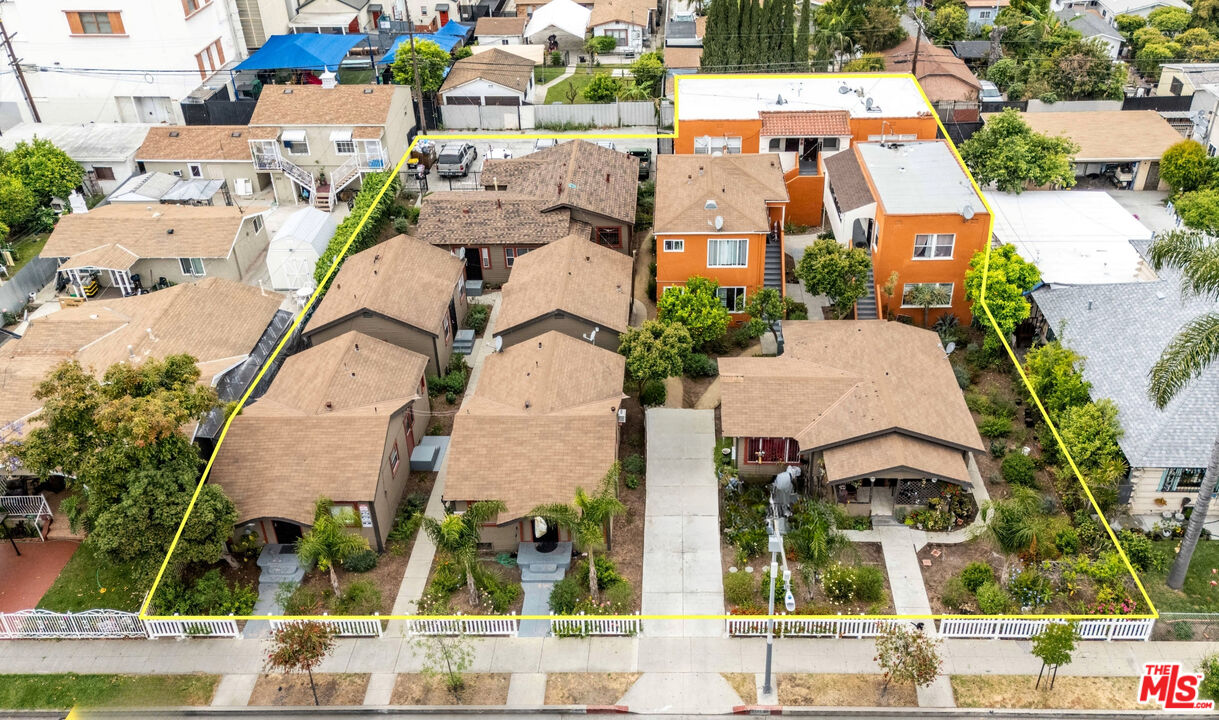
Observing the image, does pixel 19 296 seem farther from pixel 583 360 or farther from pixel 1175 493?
pixel 1175 493

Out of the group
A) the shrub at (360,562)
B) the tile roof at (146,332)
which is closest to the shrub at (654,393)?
the shrub at (360,562)

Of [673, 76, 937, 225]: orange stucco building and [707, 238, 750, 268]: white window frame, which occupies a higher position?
[673, 76, 937, 225]: orange stucco building

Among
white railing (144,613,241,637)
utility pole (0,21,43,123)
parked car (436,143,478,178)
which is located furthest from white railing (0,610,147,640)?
utility pole (0,21,43,123)

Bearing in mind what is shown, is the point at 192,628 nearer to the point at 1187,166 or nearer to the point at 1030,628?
the point at 1030,628

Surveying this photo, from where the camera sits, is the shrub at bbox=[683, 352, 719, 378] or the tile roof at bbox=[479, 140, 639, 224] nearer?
the shrub at bbox=[683, 352, 719, 378]

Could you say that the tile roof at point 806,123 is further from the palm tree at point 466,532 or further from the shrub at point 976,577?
the palm tree at point 466,532

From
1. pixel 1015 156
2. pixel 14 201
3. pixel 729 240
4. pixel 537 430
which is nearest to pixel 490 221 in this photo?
pixel 729 240

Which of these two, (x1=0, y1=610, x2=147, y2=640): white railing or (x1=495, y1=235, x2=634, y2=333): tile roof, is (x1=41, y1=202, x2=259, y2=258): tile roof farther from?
(x1=0, y1=610, x2=147, y2=640): white railing
